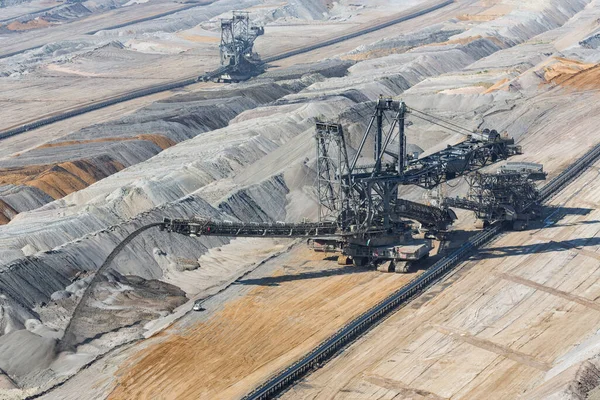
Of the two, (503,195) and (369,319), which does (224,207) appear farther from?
(369,319)

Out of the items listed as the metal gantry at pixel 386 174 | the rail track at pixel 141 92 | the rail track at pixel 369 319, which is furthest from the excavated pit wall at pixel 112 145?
the rail track at pixel 369 319

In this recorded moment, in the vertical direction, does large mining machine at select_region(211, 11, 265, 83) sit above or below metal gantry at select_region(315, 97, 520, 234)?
above

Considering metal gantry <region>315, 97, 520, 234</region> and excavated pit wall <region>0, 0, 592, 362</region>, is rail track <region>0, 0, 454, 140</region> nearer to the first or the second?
excavated pit wall <region>0, 0, 592, 362</region>

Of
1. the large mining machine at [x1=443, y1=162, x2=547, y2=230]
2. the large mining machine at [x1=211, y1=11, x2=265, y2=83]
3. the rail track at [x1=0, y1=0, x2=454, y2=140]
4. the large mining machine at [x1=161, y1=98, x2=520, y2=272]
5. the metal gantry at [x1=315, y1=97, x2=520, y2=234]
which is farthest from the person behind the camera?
the large mining machine at [x1=211, y1=11, x2=265, y2=83]

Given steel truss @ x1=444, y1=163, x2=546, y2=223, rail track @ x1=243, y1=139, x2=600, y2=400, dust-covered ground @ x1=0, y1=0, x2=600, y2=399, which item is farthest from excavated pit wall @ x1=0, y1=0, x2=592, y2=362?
rail track @ x1=243, y1=139, x2=600, y2=400

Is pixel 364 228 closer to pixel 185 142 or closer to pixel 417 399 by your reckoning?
pixel 417 399

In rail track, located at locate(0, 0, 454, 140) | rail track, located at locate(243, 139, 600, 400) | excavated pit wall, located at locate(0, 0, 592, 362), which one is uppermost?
rail track, located at locate(0, 0, 454, 140)

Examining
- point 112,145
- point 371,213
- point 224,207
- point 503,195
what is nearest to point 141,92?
point 112,145
